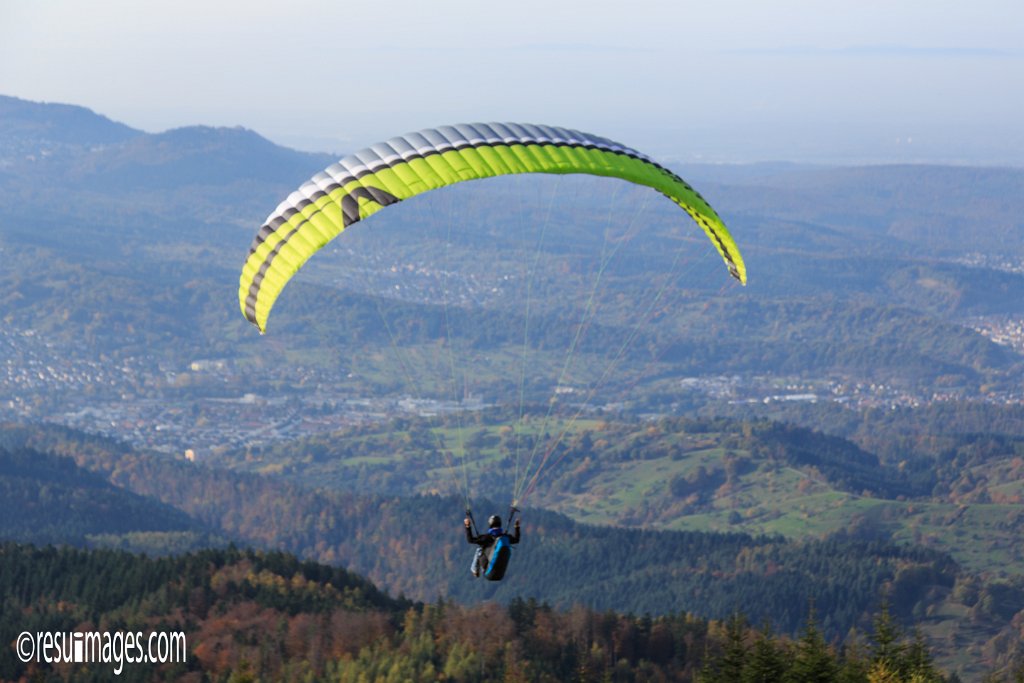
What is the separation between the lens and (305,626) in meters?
124

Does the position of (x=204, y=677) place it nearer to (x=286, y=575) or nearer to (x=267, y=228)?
(x=286, y=575)

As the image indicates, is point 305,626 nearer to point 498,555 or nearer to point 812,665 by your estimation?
point 812,665

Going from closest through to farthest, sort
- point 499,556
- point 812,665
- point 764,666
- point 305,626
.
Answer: point 499,556, point 812,665, point 764,666, point 305,626

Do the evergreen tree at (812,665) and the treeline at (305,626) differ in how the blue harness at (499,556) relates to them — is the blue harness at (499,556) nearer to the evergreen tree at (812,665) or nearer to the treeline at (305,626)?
the evergreen tree at (812,665)

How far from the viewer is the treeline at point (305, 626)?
117 metres

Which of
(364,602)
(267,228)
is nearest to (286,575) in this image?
(364,602)

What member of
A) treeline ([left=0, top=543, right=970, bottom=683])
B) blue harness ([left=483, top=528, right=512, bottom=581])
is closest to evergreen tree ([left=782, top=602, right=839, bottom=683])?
blue harness ([left=483, top=528, right=512, bottom=581])

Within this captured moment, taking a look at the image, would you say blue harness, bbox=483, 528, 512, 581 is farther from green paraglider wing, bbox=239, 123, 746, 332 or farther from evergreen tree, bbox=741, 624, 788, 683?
evergreen tree, bbox=741, 624, 788, 683

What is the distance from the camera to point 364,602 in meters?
136

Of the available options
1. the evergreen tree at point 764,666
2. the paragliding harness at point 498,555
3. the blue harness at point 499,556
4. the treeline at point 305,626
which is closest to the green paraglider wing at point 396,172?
the paragliding harness at point 498,555

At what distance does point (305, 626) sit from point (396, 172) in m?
89.6

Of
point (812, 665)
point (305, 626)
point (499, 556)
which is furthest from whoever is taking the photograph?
point (305, 626)

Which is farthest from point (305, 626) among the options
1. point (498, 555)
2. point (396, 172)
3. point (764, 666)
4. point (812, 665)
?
point (396, 172)

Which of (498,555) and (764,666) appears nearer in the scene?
(498,555)
